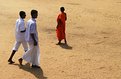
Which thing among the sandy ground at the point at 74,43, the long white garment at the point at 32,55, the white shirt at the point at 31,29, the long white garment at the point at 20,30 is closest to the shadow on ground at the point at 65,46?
the sandy ground at the point at 74,43

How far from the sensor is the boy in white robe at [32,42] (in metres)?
9.63

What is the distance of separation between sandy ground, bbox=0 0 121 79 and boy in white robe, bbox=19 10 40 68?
0.27 metres

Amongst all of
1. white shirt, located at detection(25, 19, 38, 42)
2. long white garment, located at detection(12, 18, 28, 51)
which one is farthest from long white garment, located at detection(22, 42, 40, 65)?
long white garment, located at detection(12, 18, 28, 51)

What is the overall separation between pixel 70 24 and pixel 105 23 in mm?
1850

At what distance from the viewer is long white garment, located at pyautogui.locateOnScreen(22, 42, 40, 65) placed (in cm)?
997

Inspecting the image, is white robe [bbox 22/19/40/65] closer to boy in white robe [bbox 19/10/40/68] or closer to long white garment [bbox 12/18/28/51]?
boy in white robe [bbox 19/10/40/68]

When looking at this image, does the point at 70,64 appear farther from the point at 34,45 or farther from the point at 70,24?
the point at 70,24

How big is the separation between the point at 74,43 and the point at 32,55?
3.69 meters

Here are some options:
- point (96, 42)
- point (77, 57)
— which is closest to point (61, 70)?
point (77, 57)

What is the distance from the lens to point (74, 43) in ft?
44.2

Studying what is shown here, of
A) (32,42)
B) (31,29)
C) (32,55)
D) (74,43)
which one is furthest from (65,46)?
(31,29)

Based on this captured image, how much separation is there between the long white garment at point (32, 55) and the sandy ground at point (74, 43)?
26 centimetres

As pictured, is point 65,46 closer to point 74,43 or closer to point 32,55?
point 74,43

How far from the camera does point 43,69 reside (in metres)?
10.2
